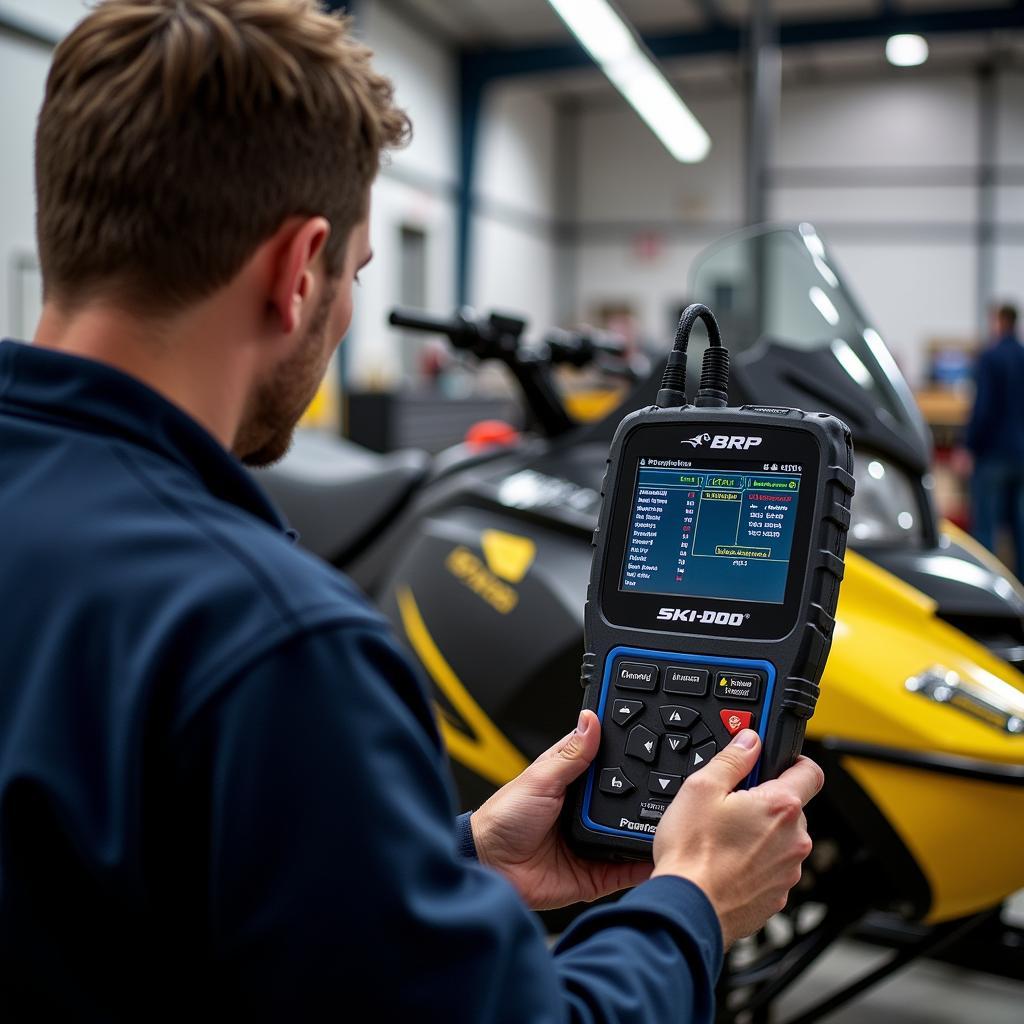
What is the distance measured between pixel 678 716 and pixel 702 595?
10 cm

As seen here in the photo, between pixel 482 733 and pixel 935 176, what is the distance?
633 inches

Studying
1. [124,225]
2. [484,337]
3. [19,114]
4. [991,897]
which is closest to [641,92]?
[19,114]

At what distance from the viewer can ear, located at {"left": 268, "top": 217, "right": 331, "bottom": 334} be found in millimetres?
729

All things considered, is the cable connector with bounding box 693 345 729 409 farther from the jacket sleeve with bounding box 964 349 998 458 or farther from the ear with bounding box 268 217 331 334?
the jacket sleeve with bounding box 964 349 998 458

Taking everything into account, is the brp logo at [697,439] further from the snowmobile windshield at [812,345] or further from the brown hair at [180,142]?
the snowmobile windshield at [812,345]

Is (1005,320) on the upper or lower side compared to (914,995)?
upper

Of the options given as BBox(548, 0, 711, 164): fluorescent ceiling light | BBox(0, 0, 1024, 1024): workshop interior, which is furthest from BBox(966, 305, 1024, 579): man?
BBox(0, 0, 1024, 1024): workshop interior

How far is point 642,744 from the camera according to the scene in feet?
3.12

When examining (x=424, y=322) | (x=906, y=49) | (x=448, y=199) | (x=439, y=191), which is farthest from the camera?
(x=448, y=199)

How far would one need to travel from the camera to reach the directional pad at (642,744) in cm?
95

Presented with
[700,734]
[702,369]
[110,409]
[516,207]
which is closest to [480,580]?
[702,369]

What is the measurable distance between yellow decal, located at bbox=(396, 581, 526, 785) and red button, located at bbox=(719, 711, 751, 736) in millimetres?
1126

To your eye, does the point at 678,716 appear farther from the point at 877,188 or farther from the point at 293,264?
the point at 877,188

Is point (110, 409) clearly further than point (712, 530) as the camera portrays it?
No
